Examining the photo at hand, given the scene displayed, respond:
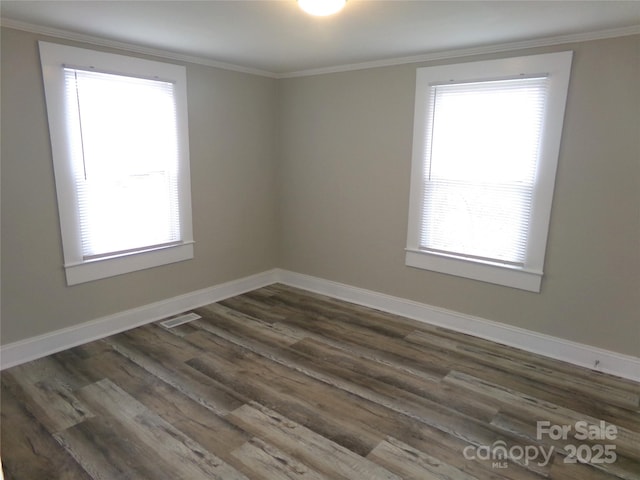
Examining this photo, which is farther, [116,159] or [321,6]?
[116,159]

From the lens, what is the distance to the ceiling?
2.30 meters

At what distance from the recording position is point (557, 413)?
8.38ft

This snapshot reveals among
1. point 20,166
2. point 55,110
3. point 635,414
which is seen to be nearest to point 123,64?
point 55,110

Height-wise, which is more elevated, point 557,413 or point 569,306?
point 569,306

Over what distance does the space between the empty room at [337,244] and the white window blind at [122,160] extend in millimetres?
18

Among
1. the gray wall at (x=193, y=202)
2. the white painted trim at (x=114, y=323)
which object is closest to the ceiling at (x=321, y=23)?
the gray wall at (x=193, y=202)

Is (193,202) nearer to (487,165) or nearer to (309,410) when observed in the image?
(309,410)

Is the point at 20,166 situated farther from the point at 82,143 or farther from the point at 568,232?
the point at 568,232

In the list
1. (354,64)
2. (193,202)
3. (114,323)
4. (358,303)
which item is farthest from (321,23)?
(114,323)

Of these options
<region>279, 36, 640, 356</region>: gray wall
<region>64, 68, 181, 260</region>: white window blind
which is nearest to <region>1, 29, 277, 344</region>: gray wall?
<region>64, 68, 181, 260</region>: white window blind

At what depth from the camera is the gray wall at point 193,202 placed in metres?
2.82

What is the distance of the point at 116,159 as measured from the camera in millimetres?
3332

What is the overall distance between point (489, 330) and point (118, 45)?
3857 mm

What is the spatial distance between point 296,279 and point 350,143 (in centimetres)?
172
